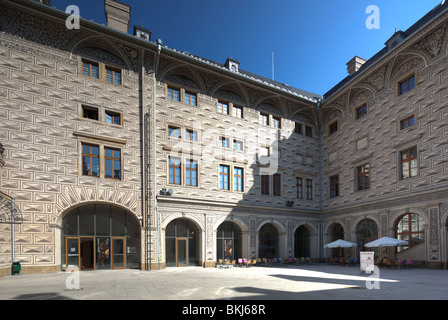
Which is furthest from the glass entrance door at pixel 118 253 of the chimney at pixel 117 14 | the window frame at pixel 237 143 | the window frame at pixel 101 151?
the chimney at pixel 117 14

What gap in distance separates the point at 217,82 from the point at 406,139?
1211 cm

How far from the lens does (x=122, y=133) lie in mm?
18094

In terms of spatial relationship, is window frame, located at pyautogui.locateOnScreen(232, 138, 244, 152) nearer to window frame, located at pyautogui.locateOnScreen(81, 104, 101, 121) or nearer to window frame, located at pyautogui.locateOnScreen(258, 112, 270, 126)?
window frame, located at pyautogui.locateOnScreen(258, 112, 270, 126)

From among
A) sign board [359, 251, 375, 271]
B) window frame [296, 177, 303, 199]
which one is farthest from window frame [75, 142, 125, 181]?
window frame [296, 177, 303, 199]

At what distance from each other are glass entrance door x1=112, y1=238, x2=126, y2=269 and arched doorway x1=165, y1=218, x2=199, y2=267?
250 cm

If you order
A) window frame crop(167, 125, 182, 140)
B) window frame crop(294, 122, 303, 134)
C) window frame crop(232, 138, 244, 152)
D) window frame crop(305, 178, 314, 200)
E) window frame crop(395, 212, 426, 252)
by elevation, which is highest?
window frame crop(294, 122, 303, 134)

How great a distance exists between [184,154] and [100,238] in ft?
21.9

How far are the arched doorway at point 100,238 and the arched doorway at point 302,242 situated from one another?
12.2m

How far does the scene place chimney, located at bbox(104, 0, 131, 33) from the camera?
773 inches

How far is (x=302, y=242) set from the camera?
24.8m

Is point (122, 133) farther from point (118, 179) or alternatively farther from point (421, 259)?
point (421, 259)

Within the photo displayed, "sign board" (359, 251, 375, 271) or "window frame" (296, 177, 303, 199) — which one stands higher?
"window frame" (296, 177, 303, 199)

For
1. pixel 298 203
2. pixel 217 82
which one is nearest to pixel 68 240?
pixel 217 82

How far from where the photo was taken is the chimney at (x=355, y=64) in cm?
2669
